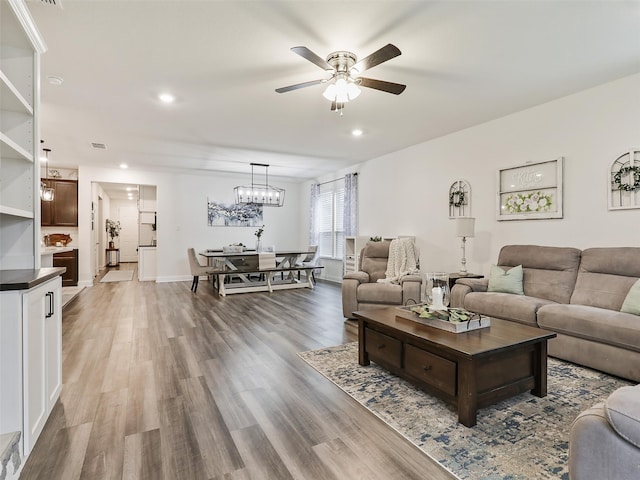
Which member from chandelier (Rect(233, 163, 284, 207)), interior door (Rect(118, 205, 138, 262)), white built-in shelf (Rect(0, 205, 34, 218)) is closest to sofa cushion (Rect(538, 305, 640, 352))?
white built-in shelf (Rect(0, 205, 34, 218))

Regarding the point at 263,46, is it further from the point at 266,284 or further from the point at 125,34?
the point at 266,284

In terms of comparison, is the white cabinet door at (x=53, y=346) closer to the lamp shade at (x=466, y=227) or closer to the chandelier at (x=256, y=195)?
the lamp shade at (x=466, y=227)

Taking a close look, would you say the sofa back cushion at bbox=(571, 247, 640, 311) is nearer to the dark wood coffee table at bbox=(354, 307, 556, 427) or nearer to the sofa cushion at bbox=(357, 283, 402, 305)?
the dark wood coffee table at bbox=(354, 307, 556, 427)

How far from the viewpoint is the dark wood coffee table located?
205 centimetres

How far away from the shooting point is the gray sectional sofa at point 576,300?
264 cm

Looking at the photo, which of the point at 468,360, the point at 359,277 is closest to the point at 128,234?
the point at 359,277

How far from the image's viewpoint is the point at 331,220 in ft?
27.4

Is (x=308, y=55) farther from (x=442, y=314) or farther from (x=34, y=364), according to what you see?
(x=34, y=364)

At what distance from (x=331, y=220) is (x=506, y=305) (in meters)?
5.32

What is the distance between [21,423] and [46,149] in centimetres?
608

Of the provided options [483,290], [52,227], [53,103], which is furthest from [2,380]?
[52,227]

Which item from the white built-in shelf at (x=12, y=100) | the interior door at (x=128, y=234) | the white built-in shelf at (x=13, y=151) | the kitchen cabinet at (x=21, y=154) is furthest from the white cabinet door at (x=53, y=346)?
the interior door at (x=128, y=234)

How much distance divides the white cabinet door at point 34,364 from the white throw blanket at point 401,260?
12.4 feet

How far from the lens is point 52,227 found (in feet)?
24.4
